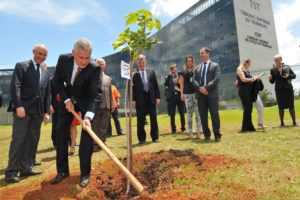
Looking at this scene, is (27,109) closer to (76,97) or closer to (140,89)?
(76,97)

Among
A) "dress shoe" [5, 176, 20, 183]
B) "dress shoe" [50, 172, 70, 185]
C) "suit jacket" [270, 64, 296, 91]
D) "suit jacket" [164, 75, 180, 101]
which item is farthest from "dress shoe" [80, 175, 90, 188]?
"suit jacket" [270, 64, 296, 91]

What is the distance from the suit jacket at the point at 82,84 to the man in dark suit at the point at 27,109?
1.02 m

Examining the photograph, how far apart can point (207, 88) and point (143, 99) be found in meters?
1.92

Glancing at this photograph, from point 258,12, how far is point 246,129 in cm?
6880

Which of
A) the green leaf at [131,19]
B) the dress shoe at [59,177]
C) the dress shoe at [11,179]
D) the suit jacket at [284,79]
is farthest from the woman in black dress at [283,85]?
the dress shoe at [11,179]

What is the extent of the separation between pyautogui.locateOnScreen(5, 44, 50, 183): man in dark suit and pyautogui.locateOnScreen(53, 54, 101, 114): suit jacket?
1.02 metres

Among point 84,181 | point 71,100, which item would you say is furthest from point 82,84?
point 84,181

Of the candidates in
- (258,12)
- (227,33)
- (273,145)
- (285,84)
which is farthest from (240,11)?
(273,145)

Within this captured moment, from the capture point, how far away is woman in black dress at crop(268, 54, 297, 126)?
24.5 feet

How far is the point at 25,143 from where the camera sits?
13.1 ft

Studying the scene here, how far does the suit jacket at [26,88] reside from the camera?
380 centimetres

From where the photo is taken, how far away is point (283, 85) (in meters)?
7.66

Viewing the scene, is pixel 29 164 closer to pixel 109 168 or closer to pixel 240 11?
pixel 109 168

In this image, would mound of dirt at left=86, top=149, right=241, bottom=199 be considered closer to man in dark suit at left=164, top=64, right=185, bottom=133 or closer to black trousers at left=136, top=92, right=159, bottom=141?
black trousers at left=136, top=92, right=159, bottom=141
